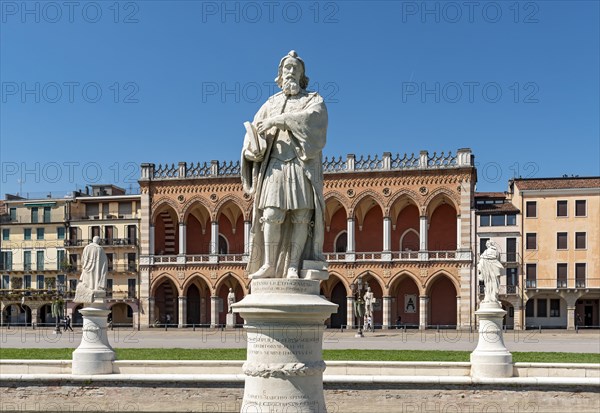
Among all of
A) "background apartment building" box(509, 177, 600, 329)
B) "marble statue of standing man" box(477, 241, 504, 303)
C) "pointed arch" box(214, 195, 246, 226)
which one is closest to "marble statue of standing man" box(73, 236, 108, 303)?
"marble statue of standing man" box(477, 241, 504, 303)

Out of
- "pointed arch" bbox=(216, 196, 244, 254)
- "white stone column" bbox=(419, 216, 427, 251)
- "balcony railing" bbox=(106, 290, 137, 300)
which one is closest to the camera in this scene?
"white stone column" bbox=(419, 216, 427, 251)

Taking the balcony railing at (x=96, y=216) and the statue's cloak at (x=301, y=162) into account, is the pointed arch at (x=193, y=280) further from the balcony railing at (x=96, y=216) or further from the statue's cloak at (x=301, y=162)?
the statue's cloak at (x=301, y=162)

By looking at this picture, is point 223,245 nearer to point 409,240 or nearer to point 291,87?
point 409,240

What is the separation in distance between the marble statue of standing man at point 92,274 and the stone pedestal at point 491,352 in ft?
25.6

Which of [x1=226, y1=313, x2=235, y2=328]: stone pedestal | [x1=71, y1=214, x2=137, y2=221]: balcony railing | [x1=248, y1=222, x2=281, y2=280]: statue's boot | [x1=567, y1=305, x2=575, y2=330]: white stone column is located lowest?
[x1=226, y1=313, x2=235, y2=328]: stone pedestal

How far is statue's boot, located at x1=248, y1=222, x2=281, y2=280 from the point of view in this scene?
722 cm

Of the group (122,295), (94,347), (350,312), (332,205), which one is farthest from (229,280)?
(94,347)

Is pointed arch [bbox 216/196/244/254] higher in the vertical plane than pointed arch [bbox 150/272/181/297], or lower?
higher

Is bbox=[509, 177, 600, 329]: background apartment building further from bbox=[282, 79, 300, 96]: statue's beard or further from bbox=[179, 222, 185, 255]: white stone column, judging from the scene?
bbox=[282, 79, 300, 96]: statue's beard

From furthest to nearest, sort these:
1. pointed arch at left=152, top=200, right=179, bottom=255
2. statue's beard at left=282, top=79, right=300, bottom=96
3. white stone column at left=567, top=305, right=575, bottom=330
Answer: pointed arch at left=152, top=200, right=179, bottom=255 → white stone column at left=567, top=305, right=575, bottom=330 → statue's beard at left=282, top=79, right=300, bottom=96

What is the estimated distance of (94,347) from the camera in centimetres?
1545

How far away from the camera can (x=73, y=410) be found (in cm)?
1446

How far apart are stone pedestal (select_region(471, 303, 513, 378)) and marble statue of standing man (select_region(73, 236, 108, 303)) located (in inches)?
307

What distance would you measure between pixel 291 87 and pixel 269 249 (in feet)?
5.27
